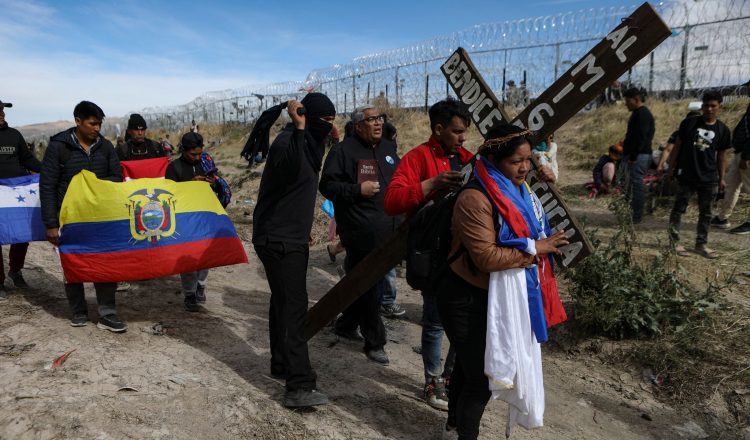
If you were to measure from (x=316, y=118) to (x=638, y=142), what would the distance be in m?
5.79

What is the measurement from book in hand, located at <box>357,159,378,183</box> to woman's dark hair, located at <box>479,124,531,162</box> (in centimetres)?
174

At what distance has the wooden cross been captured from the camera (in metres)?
2.23

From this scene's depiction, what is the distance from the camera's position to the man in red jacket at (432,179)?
291 cm

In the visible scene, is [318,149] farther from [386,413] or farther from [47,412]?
[47,412]

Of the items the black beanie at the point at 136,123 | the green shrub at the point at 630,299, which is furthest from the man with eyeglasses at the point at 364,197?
the black beanie at the point at 136,123

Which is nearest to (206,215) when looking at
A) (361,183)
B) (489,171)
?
(361,183)

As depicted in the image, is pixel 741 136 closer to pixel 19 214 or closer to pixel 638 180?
pixel 638 180

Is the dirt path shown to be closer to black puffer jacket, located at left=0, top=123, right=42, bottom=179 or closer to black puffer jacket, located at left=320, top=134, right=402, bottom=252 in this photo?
black puffer jacket, located at left=320, top=134, right=402, bottom=252

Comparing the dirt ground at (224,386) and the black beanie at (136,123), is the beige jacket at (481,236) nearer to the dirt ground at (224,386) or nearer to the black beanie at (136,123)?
the dirt ground at (224,386)

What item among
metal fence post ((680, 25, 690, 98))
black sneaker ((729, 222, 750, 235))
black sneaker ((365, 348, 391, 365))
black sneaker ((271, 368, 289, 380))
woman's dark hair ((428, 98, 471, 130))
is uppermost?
metal fence post ((680, 25, 690, 98))

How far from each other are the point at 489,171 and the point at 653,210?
7.09m

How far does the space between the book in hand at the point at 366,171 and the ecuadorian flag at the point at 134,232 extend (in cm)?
139

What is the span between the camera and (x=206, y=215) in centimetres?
460

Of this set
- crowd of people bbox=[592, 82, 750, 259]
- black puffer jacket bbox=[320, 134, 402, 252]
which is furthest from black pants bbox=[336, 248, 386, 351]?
crowd of people bbox=[592, 82, 750, 259]
